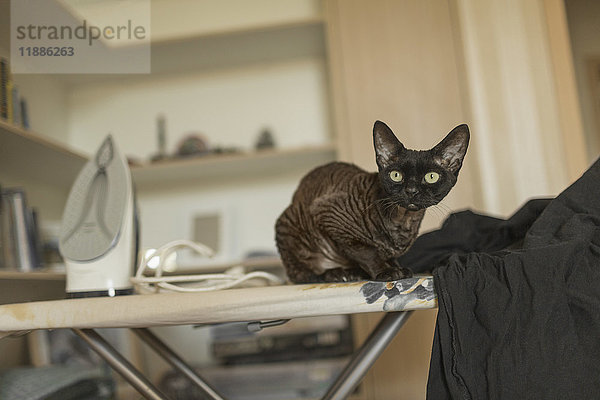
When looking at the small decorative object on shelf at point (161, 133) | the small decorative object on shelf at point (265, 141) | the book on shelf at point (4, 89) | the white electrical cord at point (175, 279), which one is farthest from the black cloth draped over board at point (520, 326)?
the small decorative object on shelf at point (161, 133)

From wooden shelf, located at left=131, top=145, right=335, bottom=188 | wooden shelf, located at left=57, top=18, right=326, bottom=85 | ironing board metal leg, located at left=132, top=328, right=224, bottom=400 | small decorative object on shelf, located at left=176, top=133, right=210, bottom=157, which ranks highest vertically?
wooden shelf, located at left=57, top=18, right=326, bottom=85

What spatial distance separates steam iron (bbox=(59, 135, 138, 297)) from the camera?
85cm

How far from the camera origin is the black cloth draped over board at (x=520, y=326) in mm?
625

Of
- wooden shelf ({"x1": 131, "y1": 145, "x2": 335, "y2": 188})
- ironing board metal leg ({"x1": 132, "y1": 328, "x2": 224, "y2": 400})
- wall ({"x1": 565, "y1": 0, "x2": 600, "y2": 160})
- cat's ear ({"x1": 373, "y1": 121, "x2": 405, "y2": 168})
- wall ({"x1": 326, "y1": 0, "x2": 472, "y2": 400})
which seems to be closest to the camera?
cat's ear ({"x1": 373, "y1": 121, "x2": 405, "y2": 168})

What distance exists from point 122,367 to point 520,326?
59cm

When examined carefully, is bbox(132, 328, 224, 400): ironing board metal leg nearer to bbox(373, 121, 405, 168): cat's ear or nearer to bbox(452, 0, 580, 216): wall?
bbox(373, 121, 405, 168): cat's ear

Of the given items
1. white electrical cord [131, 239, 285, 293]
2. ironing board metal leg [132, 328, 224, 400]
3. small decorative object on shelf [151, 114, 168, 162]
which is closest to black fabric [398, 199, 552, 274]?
white electrical cord [131, 239, 285, 293]

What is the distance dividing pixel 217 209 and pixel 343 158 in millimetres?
640

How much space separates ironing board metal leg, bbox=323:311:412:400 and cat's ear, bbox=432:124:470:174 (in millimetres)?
238

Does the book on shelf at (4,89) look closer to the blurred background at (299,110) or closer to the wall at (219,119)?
the blurred background at (299,110)

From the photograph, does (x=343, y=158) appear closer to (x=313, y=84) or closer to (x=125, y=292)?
(x=313, y=84)

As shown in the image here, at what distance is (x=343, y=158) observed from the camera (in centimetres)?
187

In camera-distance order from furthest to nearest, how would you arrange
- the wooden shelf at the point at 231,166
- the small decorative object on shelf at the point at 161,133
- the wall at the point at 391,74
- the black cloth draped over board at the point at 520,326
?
the small decorative object on shelf at the point at 161,133 → the wooden shelf at the point at 231,166 → the wall at the point at 391,74 → the black cloth draped over board at the point at 520,326

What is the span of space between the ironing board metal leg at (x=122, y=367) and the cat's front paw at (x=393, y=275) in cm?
38
